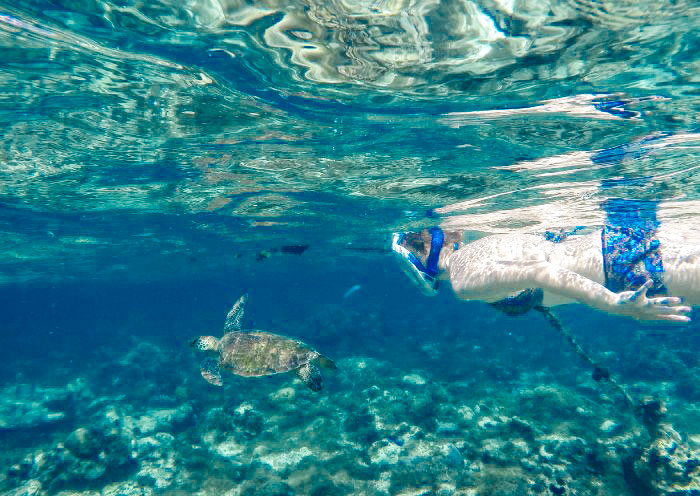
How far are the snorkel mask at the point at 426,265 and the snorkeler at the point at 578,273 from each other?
2cm

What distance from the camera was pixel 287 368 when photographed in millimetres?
5102

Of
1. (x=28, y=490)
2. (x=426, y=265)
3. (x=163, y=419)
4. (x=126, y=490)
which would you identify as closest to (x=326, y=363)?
(x=426, y=265)

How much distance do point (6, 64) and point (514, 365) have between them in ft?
77.9

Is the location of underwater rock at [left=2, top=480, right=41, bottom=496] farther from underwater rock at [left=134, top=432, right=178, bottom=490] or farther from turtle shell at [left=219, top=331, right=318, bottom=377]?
turtle shell at [left=219, top=331, right=318, bottom=377]

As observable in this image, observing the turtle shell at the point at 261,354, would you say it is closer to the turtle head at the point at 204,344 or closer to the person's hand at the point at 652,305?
the turtle head at the point at 204,344

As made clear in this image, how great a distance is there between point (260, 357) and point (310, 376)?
1132mm

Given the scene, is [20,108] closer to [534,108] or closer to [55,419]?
[534,108]

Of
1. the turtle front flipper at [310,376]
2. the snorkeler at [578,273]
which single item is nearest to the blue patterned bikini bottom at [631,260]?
the snorkeler at [578,273]

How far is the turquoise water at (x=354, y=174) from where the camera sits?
18.9ft

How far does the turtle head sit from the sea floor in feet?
17.2

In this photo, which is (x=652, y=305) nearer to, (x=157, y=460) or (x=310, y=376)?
(x=310, y=376)

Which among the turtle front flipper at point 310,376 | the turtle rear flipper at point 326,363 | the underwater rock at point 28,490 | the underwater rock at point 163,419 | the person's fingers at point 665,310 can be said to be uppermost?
the person's fingers at point 665,310

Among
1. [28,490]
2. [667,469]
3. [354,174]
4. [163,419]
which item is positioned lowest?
[163,419]

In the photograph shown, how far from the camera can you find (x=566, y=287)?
15.3ft
